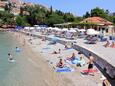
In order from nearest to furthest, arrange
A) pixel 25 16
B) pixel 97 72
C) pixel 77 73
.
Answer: pixel 97 72 → pixel 77 73 → pixel 25 16

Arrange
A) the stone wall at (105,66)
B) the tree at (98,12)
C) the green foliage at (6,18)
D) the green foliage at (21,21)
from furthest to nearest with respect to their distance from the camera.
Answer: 1. the green foliage at (6,18)
2. the green foliage at (21,21)
3. the tree at (98,12)
4. the stone wall at (105,66)

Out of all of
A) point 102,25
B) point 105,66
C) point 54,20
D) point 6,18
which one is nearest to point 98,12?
point 54,20

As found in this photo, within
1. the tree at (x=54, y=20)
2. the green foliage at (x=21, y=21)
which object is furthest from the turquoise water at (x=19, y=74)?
the green foliage at (x=21, y=21)

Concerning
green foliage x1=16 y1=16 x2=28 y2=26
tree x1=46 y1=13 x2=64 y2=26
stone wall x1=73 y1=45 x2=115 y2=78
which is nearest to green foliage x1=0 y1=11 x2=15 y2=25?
green foliage x1=16 y1=16 x2=28 y2=26

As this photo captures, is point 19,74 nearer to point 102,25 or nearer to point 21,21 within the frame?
point 102,25

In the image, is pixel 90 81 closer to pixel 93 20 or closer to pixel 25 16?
pixel 93 20

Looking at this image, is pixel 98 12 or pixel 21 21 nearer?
pixel 98 12

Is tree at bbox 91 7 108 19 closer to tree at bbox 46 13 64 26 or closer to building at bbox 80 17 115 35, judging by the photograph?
tree at bbox 46 13 64 26

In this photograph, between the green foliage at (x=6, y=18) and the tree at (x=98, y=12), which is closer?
the tree at (x=98, y=12)

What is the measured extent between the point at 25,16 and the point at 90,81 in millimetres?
96142

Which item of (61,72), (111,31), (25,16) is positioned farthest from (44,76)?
(25,16)

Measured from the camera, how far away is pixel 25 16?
367 ft

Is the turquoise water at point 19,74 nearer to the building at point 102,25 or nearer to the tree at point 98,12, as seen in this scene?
the building at point 102,25

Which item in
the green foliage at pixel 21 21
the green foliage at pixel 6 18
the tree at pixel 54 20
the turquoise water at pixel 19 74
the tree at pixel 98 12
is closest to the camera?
the turquoise water at pixel 19 74
